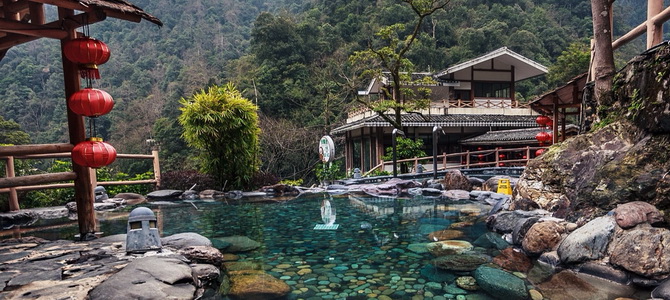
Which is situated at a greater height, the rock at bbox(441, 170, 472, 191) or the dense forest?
the dense forest

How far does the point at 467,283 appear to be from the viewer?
13.6 ft

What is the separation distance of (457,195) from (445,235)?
4773 mm

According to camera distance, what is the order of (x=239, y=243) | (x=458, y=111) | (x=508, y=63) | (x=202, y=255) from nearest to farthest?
(x=202, y=255)
(x=239, y=243)
(x=458, y=111)
(x=508, y=63)

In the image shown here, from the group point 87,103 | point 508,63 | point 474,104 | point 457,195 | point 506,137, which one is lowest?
point 457,195

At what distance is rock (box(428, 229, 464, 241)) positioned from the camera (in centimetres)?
617

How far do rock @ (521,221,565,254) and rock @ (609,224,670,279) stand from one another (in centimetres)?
81

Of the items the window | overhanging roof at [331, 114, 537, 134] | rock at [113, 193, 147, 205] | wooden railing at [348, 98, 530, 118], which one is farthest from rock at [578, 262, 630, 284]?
the window

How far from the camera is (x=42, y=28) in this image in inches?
200

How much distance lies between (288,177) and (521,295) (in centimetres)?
2163

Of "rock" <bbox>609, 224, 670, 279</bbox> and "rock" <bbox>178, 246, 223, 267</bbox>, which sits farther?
"rock" <bbox>178, 246, 223, 267</bbox>

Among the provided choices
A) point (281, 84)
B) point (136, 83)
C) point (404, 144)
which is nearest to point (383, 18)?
point (281, 84)

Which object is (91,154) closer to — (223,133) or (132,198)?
(132,198)

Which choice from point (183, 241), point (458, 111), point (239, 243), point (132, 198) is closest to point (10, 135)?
point (132, 198)

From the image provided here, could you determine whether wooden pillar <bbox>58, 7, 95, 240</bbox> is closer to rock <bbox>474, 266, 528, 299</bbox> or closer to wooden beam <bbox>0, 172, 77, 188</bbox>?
wooden beam <bbox>0, 172, 77, 188</bbox>
